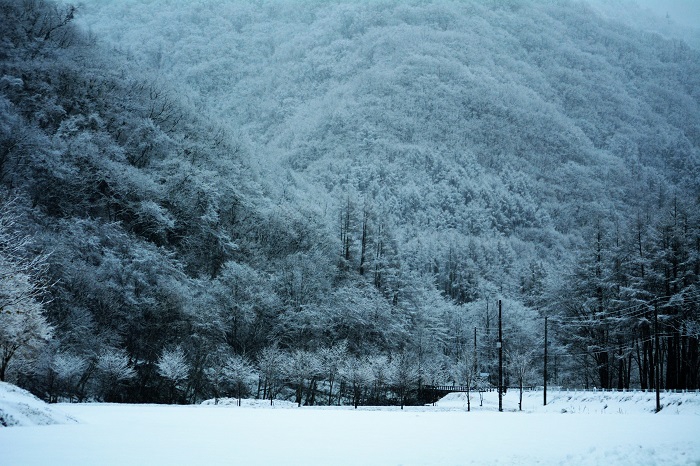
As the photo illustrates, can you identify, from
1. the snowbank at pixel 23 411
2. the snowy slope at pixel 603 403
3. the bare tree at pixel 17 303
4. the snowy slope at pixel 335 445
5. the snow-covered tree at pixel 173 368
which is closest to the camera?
the snowy slope at pixel 335 445

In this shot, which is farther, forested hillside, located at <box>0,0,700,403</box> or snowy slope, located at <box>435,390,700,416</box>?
forested hillside, located at <box>0,0,700,403</box>

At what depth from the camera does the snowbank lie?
18.3 meters

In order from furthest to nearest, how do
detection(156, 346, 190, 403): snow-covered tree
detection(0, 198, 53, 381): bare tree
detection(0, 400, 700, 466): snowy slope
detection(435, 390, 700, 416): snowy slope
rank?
detection(156, 346, 190, 403): snow-covered tree, detection(435, 390, 700, 416): snowy slope, detection(0, 198, 53, 381): bare tree, detection(0, 400, 700, 466): snowy slope

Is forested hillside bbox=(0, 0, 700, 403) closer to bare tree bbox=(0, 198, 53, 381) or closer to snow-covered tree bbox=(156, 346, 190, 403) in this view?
bare tree bbox=(0, 198, 53, 381)

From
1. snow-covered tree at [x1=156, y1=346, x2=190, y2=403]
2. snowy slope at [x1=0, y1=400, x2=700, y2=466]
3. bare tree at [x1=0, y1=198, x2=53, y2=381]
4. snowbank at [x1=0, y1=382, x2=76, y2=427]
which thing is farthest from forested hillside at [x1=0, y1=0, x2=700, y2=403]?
snowy slope at [x1=0, y1=400, x2=700, y2=466]

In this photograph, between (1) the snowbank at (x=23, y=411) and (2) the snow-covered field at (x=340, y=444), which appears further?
(1) the snowbank at (x=23, y=411)

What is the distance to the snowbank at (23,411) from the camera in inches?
720

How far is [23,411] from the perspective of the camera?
19266 millimetres

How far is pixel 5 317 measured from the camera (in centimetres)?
2877

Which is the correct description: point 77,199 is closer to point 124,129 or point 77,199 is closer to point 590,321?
point 124,129

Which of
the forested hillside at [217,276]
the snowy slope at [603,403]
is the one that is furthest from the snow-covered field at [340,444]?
the forested hillside at [217,276]

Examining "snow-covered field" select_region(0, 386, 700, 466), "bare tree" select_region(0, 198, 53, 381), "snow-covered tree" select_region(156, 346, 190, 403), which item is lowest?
"snow-covered tree" select_region(156, 346, 190, 403)

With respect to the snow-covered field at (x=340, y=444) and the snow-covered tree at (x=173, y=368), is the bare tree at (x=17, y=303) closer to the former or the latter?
the snow-covered field at (x=340, y=444)

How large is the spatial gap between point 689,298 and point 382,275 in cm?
4611
